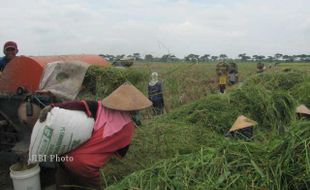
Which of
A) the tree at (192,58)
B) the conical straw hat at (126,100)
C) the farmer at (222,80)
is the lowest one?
the farmer at (222,80)

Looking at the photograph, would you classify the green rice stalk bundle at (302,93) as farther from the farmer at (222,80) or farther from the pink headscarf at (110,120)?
the farmer at (222,80)

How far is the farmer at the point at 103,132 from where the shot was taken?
144 inches

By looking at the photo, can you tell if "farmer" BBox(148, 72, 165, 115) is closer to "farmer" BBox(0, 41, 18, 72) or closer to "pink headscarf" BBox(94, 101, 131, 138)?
"farmer" BBox(0, 41, 18, 72)

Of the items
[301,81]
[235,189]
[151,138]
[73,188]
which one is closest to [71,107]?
[73,188]

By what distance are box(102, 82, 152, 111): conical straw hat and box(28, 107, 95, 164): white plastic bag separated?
283mm

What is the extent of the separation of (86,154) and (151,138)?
1.38 m

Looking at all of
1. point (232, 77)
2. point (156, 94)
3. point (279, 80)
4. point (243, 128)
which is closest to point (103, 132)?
point (243, 128)

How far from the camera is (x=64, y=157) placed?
3.69 m

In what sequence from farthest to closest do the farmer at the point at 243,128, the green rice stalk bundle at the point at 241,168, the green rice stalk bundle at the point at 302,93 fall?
the green rice stalk bundle at the point at 302,93, the farmer at the point at 243,128, the green rice stalk bundle at the point at 241,168

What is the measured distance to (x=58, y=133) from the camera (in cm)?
348

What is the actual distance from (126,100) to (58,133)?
0.71m

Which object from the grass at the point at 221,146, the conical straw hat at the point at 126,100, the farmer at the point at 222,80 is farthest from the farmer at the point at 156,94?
the farmer at the point at 222,80

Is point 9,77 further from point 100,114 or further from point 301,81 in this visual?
point 301,81

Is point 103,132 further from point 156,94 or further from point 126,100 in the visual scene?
point 156,94
